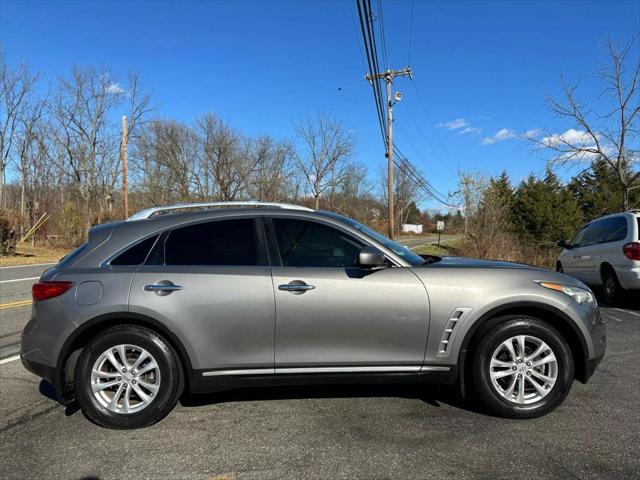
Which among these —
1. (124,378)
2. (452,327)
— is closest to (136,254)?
(124,378)

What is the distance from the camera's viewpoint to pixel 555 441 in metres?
3.23

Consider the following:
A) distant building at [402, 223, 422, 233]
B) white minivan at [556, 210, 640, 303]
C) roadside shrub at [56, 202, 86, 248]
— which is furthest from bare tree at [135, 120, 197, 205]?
distant building at [402, 223, 422, 233]

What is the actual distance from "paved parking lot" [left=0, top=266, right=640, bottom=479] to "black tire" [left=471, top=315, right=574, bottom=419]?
0.10 meters

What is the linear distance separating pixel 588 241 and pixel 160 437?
903 centimetres

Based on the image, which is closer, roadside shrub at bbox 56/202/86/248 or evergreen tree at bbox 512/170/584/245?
evergreen tree at bbox 512/170/584/245

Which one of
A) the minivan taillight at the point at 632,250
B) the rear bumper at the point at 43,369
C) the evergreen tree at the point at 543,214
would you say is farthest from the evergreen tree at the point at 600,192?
the rear bumper at the point at 43,369

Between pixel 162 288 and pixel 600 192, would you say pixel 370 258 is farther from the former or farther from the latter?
pixel 600 192

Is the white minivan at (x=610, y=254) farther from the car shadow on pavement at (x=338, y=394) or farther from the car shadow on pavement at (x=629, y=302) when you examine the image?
the car shadow on pavement at (x=338, y=394)

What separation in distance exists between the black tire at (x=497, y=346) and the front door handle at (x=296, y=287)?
1.38m

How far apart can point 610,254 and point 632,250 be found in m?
0.66

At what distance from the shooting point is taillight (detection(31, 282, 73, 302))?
3.54m

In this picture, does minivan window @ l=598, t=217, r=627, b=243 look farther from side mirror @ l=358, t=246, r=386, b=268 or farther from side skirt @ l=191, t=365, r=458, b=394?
side mirror @ l=358, t=246, r=386, b=268

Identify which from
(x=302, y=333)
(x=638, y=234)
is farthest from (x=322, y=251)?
(x=638, y=234)

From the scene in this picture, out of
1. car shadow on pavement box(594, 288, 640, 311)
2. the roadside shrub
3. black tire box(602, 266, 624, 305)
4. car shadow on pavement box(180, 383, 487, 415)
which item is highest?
the roadside shrub
